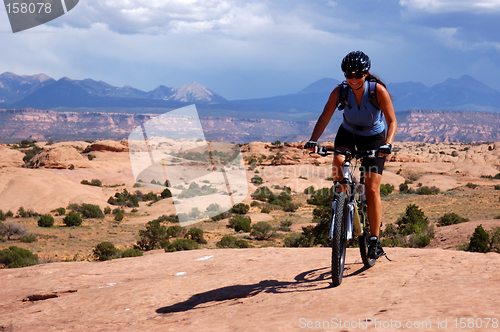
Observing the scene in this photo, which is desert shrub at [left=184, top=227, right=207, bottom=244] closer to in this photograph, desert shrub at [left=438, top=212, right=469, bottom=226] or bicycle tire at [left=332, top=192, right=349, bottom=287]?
desert shrub at [left=438, top=212, right=469, bottom=226]

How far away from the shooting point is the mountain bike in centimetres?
433

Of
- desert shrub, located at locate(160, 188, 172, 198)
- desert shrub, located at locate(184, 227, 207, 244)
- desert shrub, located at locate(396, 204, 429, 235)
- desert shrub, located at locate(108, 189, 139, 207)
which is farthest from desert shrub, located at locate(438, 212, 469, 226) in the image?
desert shrub, located at locate(108, 189, 139, 207)

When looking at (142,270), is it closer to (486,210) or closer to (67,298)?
(67,298)

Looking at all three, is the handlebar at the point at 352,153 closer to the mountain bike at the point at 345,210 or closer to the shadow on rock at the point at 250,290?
the mountain bike at the point at 345,210

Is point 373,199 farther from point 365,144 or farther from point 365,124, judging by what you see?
point 365,124

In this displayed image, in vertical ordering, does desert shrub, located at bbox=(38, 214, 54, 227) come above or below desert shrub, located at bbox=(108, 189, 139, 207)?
above

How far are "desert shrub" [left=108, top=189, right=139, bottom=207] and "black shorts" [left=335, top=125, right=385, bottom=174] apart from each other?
25.3 m

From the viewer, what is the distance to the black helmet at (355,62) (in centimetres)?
445

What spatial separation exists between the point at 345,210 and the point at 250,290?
1538 millimetres

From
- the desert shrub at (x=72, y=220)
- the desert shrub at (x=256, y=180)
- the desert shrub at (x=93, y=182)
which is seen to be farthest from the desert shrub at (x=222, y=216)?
the desert shrub at (x=93, y=182)

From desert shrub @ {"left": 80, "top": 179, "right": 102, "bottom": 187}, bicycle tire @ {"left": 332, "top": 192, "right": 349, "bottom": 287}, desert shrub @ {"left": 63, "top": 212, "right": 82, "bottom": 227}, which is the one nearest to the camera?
bicycle tire @ {"left": 332, "top": 192, "right": 349, "bottom": 287}

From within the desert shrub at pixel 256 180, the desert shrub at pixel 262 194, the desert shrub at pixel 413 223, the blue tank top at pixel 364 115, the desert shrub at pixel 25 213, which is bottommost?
the desert shrub at pixel 262 194

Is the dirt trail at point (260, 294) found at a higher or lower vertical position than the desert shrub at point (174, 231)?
higher

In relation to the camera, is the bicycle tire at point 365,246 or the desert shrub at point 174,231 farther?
the desert shrub at point 174,231
